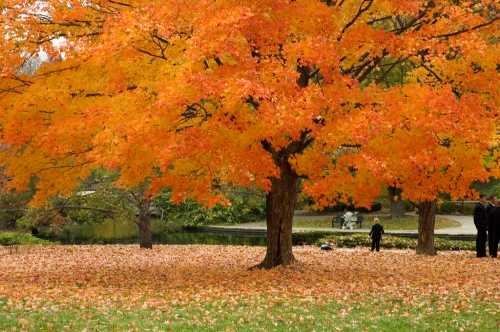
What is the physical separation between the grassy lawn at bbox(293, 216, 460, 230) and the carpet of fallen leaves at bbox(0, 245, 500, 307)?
18144 millimetres

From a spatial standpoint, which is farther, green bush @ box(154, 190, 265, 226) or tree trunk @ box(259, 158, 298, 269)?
green bush @ box(154, 190, 265, 226)

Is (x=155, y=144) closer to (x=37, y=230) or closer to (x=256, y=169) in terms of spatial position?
(x=256, y=169)

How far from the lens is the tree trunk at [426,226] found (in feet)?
76.7

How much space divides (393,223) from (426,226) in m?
18.8

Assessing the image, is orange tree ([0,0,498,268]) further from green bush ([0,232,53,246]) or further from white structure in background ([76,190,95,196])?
green bush ([0,232,53,246])

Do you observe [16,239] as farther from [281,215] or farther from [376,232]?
[281,215]

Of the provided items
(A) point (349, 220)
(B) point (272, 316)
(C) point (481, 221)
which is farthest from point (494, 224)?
(A) point (349, 220)

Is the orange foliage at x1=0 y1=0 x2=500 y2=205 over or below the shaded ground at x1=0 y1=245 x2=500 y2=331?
over

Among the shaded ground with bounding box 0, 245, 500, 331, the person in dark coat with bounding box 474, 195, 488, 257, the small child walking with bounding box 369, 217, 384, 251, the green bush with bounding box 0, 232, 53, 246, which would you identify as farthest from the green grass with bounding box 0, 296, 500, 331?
the green bush with bounding box 0, 232, 53, 246

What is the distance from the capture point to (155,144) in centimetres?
1275

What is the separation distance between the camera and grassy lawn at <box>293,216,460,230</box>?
134ft

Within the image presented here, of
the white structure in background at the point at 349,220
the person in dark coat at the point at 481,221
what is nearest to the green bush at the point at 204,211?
the white structure in background at the point at 349,220

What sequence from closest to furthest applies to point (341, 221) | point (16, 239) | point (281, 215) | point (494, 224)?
point (281, 215) → point (494, 224) → point (16, 239) → point (341, 221)

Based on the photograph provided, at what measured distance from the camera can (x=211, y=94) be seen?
42.3 ft
